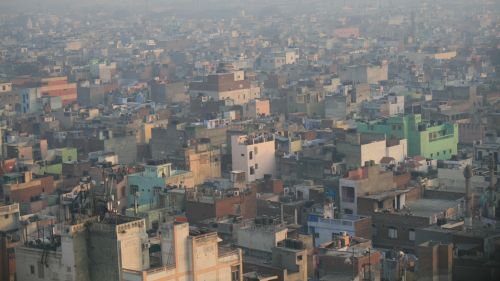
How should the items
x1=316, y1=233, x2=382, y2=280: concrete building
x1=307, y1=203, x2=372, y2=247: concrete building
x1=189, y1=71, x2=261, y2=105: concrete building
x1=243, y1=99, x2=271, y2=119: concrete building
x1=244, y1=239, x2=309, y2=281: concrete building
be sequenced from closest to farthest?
x1=244, y1=239, x2=309, y2=281: concrete building, x1=316, y1=233, x2=382, y2=280: concrete building, x1=307, y1=203, x2=372, y2=247: concrete building, x1=243, y1=99, x2=271, y2=119: concrete building, x1=189, y1=71, x2=261, y2=105: concrete building

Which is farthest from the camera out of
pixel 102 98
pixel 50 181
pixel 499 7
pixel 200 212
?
pixel 102 98

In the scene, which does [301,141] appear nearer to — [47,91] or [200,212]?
[200,212]

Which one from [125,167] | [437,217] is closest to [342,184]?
[437,217]

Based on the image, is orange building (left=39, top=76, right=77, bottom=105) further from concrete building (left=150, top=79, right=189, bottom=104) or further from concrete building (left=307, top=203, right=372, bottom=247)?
concrete building (left=307, top=203, right=372, bottom=247)

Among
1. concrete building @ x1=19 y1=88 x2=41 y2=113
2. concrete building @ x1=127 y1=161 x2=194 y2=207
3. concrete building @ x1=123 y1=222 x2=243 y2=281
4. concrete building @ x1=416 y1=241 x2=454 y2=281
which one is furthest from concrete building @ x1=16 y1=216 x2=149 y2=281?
concrete building @ x1=19 y1=88 x2=41 y2=113

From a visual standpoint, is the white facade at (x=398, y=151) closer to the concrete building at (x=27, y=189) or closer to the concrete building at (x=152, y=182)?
the concrete building at (x=152, y=182)
